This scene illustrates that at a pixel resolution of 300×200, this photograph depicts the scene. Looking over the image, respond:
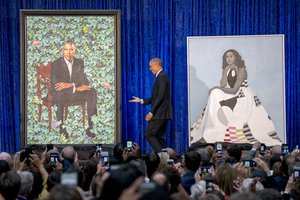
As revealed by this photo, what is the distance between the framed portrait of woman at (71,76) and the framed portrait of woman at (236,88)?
121 centimetres

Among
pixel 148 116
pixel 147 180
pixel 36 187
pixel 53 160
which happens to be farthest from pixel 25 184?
pixel 148 116

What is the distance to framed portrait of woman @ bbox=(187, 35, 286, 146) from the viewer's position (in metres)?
10.5

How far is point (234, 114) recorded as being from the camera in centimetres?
1061

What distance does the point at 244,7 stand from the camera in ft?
36.5

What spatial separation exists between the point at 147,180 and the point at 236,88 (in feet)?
19.5

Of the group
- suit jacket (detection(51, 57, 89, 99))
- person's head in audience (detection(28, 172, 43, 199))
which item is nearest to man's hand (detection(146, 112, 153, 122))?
suit jacket (detection(51, 57, 89, 99))

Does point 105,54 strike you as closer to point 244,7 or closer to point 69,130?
point 69,130

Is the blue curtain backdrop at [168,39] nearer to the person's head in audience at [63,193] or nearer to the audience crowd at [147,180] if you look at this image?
the audience crowd at [147,180]

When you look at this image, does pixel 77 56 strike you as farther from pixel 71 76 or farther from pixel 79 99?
pixel 79 99

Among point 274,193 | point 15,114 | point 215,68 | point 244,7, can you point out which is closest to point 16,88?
point 15,114

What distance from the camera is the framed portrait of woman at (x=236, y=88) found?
10.5 metres

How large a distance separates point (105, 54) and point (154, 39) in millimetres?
888

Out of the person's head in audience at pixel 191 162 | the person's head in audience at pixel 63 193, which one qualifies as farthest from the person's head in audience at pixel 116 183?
the person's head in audience at pixel 191 162

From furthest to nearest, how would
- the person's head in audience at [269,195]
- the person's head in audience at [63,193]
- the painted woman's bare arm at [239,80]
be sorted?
the painted woman's bare arm at [239,80], the person's head in audience at [269,195], the person's head in audience at [63,193]
